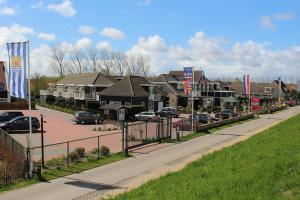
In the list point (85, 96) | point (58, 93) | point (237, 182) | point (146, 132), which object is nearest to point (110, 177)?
point (237, 182)

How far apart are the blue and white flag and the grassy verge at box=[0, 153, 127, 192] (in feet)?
14.2

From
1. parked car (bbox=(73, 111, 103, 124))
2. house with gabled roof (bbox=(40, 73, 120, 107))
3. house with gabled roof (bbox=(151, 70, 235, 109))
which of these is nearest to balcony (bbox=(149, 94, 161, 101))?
house with gabled roof (bbox=(151, 70, 235, 109))

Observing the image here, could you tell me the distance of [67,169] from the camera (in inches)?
969

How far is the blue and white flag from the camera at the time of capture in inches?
885

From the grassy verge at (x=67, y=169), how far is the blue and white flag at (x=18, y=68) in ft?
14.2

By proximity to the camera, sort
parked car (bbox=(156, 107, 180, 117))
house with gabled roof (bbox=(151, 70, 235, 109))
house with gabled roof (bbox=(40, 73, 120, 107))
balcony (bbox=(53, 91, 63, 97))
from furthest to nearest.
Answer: balcony (bbox=(53, 91, 63, 97)), house with gabled roof (bbox=(151, 70, 235, 109)), house with gabled roof (bbox=(40, 73, 120, 107)), parked car (bbox=(156, 107, 180, 117))

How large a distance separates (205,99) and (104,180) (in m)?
71.4

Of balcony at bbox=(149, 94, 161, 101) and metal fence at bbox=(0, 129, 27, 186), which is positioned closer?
metal fence at bbox=(0, 129, 27, 186)

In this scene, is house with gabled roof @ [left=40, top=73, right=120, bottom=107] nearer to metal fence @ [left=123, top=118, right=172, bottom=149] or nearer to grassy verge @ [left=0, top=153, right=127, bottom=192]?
metal fence @ [left=123, top=118, right=172, bottom=149]

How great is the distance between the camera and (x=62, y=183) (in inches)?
837

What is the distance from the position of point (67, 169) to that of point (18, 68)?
249 inches

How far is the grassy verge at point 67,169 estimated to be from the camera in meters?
20.9

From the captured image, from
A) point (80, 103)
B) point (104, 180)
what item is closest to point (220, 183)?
point (104, 180)

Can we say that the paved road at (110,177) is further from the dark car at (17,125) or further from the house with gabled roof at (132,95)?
the house with gabled roof at (132,95)
